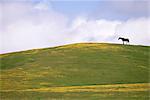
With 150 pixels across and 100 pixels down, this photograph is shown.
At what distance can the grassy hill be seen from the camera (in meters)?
41.2

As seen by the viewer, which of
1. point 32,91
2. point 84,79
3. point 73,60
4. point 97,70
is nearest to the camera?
point 32,91

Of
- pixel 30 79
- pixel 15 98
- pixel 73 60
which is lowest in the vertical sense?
pixel 15 98

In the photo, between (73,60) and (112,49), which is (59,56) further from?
(112,49)

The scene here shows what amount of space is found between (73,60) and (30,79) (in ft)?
40.8

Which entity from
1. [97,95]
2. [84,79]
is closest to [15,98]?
[97,95]

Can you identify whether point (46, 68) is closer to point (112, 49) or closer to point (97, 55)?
point (97, 55)

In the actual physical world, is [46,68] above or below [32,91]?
above

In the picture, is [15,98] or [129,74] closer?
[15,98]

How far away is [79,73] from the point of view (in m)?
55.2

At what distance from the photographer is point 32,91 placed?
144 feet

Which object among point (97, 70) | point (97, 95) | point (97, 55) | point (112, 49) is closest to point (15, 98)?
point (97, 95)

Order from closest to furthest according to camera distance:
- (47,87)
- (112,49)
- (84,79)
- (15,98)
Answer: (15,98) → (47,87) → (84,79) → (112,49)

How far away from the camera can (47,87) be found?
47.8 meters

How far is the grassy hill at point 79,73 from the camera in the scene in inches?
1624
